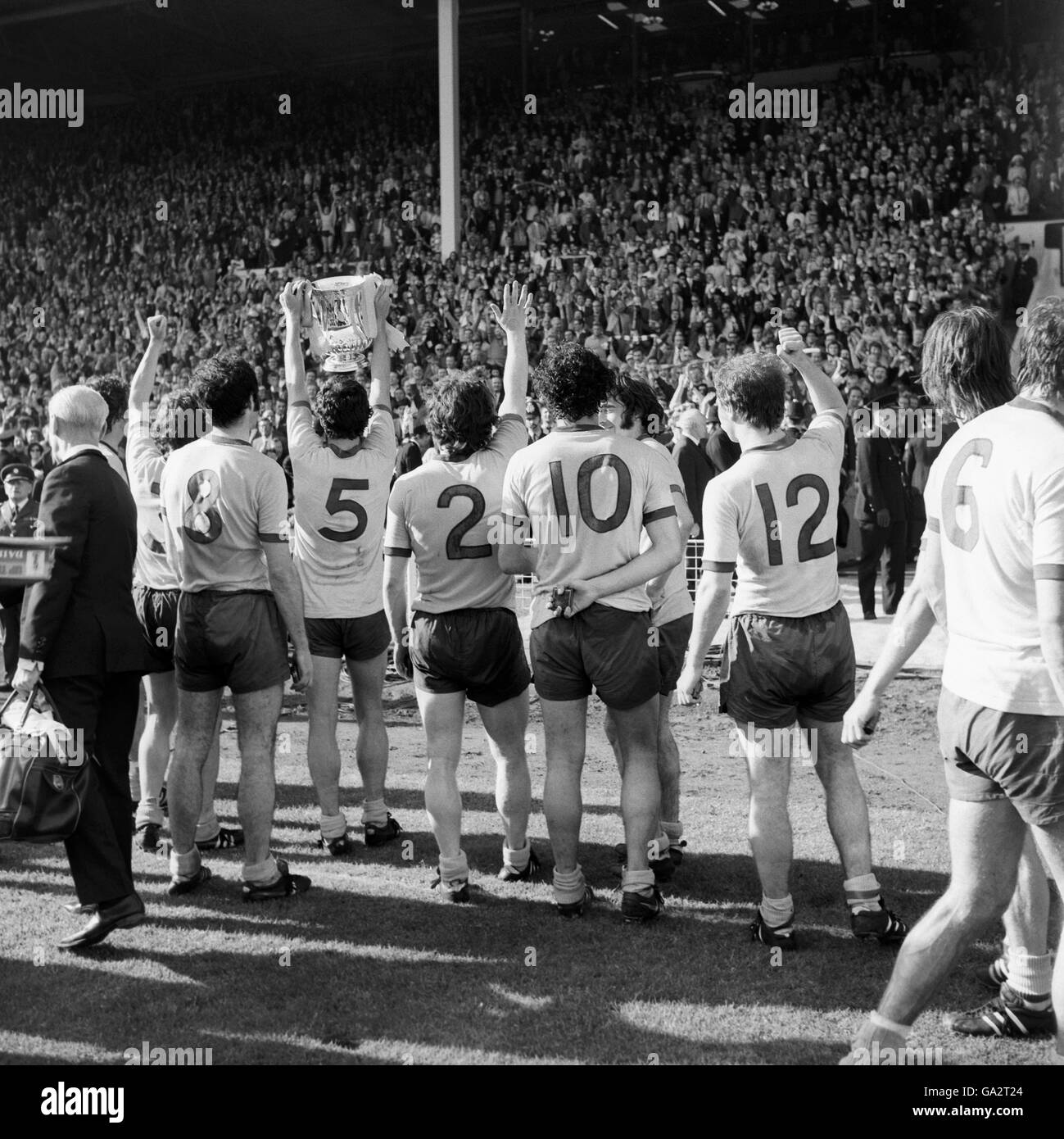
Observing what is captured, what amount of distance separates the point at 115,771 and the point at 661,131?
2218 centimetres

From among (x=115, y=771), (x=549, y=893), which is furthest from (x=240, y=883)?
(x=549, y=893)

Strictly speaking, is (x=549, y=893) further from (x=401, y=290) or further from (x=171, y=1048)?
(x=401, y=290)

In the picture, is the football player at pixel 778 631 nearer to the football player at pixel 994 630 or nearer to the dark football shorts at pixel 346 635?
the football player at pixel 994 630

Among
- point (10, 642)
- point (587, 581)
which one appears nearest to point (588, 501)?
point (587, 581)

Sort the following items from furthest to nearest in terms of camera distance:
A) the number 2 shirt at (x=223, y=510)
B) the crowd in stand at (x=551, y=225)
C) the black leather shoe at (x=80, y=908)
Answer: the crowd in stand at (x=551, y=225) → the number 2 shirt at (x=223, y=510) → the black leather shoe at (x=80, y=908)

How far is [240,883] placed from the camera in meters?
4.76

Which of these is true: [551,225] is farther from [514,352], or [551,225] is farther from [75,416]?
[75,416]

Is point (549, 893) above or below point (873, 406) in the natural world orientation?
below

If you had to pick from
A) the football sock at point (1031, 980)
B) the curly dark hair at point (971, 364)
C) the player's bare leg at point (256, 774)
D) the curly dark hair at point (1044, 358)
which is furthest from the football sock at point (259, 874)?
the curly dark hair at point (1044, 358)

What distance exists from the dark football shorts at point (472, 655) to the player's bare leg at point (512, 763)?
0.05m

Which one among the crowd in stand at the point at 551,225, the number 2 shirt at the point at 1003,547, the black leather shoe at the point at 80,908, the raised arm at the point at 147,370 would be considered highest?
the crowd in stand at the point at 551,225

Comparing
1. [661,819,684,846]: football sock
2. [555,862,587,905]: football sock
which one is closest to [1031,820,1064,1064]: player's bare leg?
[555,862,587,905]: football sock

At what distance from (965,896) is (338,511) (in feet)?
9.67

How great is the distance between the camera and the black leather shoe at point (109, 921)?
4.09m
